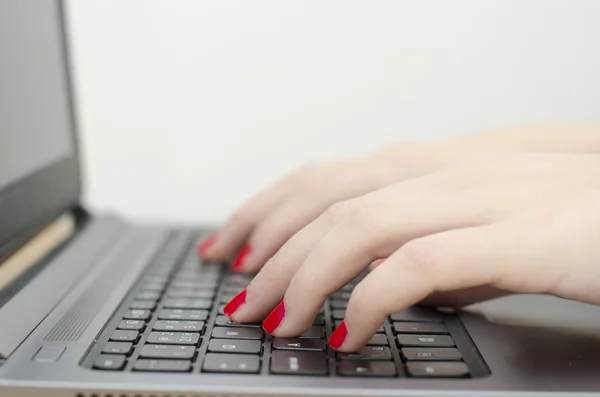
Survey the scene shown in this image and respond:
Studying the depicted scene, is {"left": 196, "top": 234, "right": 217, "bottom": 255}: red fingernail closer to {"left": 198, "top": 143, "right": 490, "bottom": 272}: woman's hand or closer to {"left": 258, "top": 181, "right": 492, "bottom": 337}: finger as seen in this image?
{"left": 198, "top": 143, "right": 490, "bottom": 272}: woman's hand

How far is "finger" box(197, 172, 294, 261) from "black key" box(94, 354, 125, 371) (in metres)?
0.27

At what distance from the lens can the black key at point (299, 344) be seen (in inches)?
18.2

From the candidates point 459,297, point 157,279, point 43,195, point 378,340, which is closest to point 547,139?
point 459,297

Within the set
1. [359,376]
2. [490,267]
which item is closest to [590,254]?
[490,267]

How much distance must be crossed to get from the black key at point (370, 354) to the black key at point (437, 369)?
0.8 inches

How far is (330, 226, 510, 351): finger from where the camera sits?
1.42 ft

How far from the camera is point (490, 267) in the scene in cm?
44

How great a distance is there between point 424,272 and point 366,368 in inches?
2.8

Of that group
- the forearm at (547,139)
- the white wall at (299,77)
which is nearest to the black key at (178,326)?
the forearm at (547,139)

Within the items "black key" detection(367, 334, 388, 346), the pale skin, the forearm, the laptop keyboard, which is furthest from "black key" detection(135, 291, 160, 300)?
the forearm

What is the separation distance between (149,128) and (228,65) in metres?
0.14

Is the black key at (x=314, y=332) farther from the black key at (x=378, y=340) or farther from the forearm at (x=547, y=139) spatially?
the forearm at (x=547, y=139)

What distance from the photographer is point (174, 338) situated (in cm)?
47

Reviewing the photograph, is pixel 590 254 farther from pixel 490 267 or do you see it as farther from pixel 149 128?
pixel 149 128
